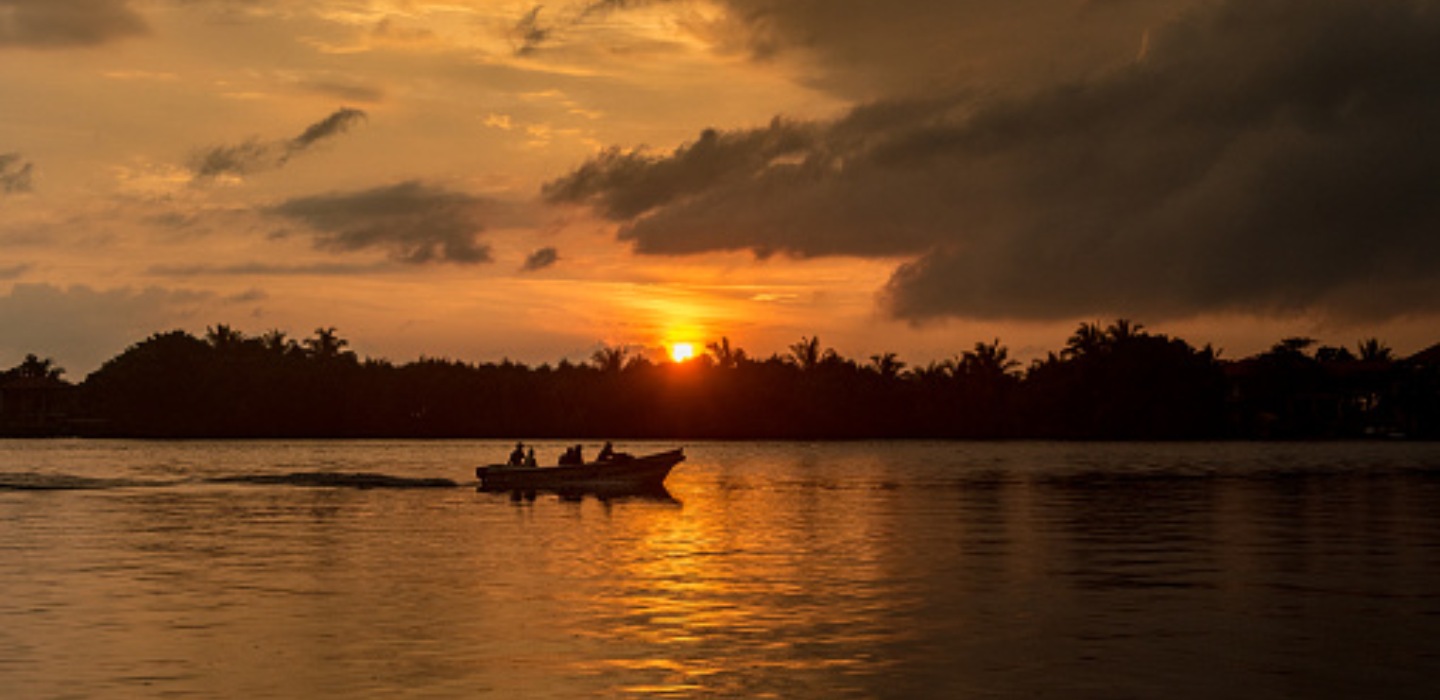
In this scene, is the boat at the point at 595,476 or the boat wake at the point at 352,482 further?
the boat wake at the point at 352,482

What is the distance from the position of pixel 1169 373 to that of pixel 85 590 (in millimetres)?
150846

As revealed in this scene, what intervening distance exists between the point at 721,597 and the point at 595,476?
38.8 m

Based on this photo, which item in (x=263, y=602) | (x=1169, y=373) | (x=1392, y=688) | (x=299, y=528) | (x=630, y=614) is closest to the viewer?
(x=1392, y=688)

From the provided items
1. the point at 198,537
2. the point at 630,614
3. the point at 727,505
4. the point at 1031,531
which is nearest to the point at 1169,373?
the point at 727,505

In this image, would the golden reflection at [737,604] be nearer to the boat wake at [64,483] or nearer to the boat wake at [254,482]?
the boat wake at [254,482]

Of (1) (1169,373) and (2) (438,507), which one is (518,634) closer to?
(2) (438,507)

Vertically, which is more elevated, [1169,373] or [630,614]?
[1169,373]

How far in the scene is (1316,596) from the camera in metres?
30.4

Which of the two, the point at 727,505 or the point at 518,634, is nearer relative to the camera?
the point at 518,634

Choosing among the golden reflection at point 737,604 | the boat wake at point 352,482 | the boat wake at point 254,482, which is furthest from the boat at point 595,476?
the golden reflection at point 737,604

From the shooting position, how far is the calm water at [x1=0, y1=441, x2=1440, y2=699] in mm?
21219

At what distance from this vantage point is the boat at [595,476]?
68.0 metres

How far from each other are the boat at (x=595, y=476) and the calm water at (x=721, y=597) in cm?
373

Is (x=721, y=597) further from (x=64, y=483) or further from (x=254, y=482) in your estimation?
(x=254, y=482)
